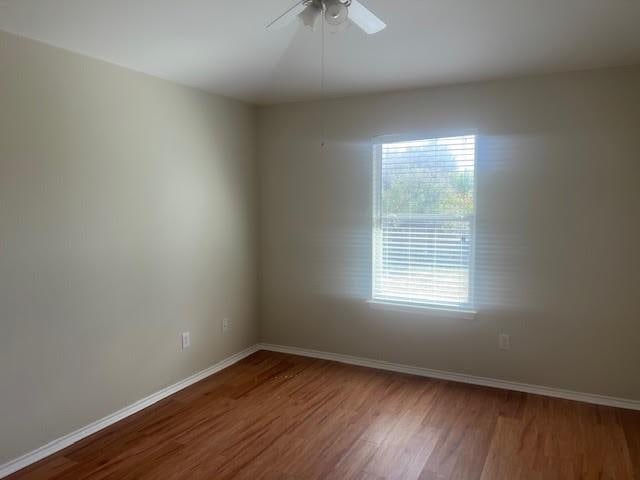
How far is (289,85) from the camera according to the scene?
3.76 metres

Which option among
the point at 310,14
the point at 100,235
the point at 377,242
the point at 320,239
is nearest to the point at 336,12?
the point at 310,14

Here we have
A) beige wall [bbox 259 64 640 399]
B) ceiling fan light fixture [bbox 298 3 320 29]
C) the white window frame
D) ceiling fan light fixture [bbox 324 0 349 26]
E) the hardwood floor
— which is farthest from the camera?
the white window frame

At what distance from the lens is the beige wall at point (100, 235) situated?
246 cm

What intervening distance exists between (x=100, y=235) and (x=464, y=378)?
113 inches

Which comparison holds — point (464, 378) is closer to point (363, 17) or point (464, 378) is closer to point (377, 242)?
point (377, 242)

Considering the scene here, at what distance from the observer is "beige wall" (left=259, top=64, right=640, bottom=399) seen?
123 inches

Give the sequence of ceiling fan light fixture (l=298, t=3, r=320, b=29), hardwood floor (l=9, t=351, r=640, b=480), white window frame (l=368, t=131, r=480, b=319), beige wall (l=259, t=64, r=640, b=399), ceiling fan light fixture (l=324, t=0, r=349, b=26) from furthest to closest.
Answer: white window frame (l=368, t=131, r=480, b=319) < beige wall (l=259, t=64, r=640, b=399) < hardwood floor (l=9, t=351, r=640, b=480) < ceiling fan light fixture (l=298, t=3, r=320, b=29) < ceiling fan light fixture (l=324, t=0, r=349, b=26)

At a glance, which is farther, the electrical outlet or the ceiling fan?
the electrical outlet

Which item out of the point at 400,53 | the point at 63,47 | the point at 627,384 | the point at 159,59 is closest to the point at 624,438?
the point at 627,384

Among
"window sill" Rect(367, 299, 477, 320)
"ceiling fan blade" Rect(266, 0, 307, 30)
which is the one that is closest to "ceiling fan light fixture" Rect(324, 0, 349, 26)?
"ceiling fan blade" Rect(266, 0, 307, 30)

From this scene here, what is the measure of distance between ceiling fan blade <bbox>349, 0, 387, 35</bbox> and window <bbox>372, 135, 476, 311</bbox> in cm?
A: 159

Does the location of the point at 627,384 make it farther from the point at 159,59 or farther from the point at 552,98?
the point at 159,59

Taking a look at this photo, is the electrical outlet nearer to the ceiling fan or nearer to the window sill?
the window sill

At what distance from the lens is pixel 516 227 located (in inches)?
133
